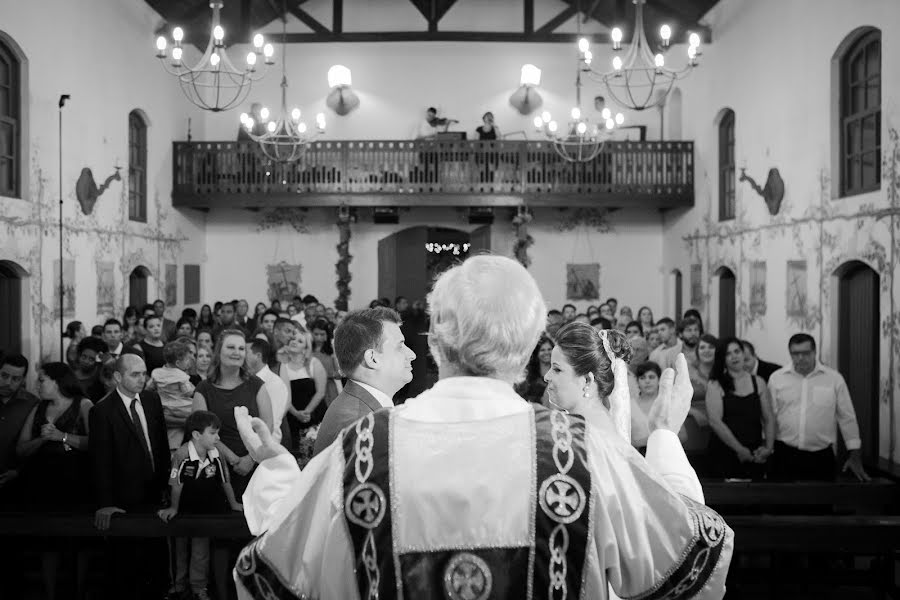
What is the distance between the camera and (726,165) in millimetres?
18141

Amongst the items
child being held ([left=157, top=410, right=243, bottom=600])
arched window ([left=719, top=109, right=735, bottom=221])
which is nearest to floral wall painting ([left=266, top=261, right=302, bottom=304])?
arched window ([left=719, top=109, right=735, bottom=221])

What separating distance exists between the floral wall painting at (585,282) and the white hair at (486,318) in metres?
19.7

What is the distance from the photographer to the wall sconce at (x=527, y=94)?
21.6 meters

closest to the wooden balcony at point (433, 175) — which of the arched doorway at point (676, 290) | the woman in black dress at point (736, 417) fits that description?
the arched doorway at point (676, 290)

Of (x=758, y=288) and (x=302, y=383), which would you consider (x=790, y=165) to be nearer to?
(x=758, y=288)

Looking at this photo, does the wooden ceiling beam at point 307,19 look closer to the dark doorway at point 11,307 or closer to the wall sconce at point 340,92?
the wall sconce at point 340,92

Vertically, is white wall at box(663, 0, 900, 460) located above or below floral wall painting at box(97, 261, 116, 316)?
above

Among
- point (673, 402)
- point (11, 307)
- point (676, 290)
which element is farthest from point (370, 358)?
point (676, 290)

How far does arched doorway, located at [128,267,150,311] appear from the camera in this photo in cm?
1783

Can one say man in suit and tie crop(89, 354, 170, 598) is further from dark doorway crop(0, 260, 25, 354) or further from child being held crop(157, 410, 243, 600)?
dark doorway crop(0, 260, 25, 354)

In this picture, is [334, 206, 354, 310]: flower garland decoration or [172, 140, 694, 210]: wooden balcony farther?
[334, 206, 354, 310]: flower garland decoration

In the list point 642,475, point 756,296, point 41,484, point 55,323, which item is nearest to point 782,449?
point 41,484

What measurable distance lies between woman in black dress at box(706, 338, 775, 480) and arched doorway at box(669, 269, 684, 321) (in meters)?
12.8

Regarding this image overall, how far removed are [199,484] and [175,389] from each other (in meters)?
2.06
